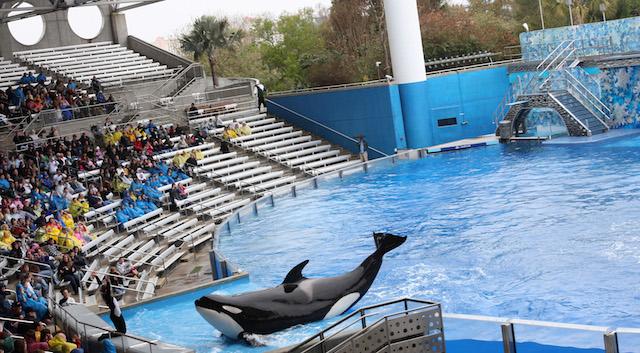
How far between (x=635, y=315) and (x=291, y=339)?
4291mm

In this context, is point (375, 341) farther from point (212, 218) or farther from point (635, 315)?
point (212, 218)

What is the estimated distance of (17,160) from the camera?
2175 centimetres

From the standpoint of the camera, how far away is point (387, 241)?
1266cm

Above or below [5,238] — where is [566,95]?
above

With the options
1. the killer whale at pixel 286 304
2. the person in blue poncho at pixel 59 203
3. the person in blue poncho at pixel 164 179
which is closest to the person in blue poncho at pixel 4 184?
the person in blue poncho at pixel 59 203

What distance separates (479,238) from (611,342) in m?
9.04

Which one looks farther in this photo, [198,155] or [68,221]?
[198,155]

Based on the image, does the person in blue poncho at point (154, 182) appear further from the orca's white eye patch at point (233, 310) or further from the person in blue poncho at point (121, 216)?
the orca's white eye patch at point (233, 310)

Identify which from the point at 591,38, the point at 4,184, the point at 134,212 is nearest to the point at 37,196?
the point at 4,184

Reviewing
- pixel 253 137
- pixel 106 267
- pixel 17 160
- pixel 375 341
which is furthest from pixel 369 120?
pixel 375 341

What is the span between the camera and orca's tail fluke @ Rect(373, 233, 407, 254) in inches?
494

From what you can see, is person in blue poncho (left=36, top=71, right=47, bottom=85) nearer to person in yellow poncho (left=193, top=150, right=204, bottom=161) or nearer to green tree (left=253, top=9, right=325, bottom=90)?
person in yellow poncho (left=193, top=150, right=204, bottom=161)

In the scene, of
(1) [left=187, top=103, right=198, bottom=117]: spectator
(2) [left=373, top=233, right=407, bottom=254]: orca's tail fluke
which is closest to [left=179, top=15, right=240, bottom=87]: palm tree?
(1) [left=187, top=103, right=198, bottom=117]: spectator

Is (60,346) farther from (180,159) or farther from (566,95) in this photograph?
(566,95)
